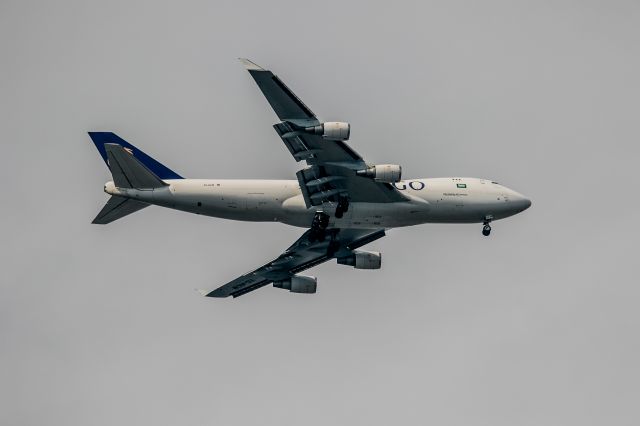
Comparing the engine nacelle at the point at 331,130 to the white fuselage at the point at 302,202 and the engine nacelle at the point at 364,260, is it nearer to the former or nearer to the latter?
the white fuselage at the point at 302,202

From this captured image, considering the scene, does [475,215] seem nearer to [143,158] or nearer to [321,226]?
[321,226]

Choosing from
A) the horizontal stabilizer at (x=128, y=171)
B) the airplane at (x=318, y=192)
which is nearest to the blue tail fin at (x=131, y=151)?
the airplane at (x=318, y=192)

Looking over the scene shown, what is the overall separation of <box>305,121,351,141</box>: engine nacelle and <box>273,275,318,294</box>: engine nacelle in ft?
60.3

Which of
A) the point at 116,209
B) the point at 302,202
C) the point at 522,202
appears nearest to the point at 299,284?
the point at 302,202

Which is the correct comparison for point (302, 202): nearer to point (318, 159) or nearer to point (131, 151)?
point (318, 159)

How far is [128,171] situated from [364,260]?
18263mm

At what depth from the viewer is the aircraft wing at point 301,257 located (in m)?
84.9

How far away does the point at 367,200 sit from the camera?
7738 centimetres

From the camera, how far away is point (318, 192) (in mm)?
76625

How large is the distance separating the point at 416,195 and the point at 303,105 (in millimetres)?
12398

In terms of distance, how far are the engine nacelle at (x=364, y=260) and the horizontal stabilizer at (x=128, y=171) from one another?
15319 mm

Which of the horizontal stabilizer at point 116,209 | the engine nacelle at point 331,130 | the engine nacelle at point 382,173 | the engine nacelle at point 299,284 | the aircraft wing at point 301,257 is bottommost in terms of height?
the engine nacelle at point 299,284

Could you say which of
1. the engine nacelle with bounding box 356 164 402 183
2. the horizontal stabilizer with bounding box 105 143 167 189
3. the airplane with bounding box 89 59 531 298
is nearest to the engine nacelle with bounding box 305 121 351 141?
the airplane with bounding box 89 59 531 298

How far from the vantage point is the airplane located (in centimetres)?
7462
